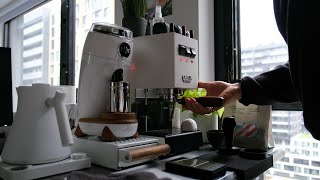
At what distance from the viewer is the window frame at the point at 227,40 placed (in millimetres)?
1461

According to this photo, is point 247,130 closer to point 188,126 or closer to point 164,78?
point 188,126

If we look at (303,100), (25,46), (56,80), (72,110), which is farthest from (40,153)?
(25,46)

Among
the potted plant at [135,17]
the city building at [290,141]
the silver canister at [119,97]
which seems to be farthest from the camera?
the city building at [290,141]

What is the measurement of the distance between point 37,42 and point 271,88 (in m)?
2.77

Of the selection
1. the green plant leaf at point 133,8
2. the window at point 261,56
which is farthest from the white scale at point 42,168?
the window at point 261,56

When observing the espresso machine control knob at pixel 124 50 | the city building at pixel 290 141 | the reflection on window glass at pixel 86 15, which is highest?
the reflection on window glass at pixel 86 15

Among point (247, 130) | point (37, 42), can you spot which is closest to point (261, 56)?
point (247, 130)

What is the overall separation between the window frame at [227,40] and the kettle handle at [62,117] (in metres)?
1.01

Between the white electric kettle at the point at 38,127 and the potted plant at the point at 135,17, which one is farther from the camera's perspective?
the potted plant at the point at 135,17

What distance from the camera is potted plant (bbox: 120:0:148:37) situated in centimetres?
102

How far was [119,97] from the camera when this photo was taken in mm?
813

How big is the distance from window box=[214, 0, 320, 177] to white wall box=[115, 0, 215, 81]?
1.8 inches

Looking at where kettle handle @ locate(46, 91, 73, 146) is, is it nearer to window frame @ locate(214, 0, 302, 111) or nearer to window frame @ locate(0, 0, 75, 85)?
window frame @ locate(214, 0, 302, 111)

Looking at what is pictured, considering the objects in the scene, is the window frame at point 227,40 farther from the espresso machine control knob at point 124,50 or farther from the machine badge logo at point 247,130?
the espresso machine control knob at point 124,50
